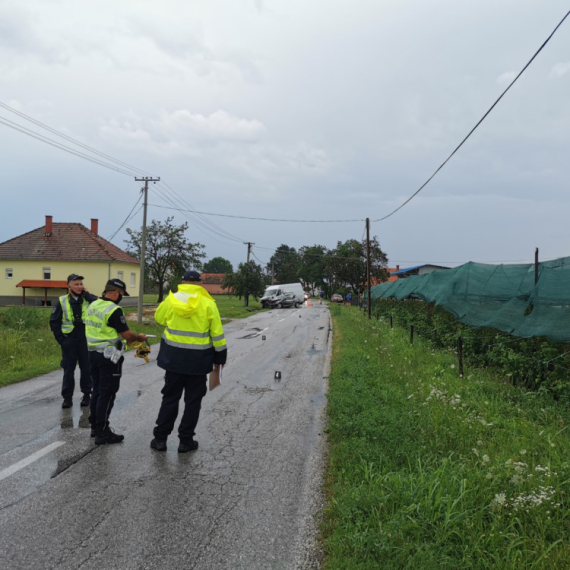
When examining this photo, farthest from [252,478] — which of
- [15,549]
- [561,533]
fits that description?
[561,533]

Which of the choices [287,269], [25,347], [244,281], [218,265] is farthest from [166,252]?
[218,265]

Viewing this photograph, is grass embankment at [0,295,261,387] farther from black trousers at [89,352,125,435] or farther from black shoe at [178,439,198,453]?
black shoe at [178,439,198,453]

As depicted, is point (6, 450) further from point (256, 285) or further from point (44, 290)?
point (256, 285)

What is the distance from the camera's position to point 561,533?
301 centimetres

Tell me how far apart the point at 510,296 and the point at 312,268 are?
328ft

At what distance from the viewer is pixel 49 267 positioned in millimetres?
37625

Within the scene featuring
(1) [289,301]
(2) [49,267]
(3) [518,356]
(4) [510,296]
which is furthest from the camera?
(1) [289,301]

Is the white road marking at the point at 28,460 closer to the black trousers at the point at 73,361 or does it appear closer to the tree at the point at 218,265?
the black trousers at the point at 73,361

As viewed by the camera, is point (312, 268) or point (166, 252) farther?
point (312, 268)

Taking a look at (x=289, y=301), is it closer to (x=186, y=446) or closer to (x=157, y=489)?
(x=186, y=446)

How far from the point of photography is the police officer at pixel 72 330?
6219mm

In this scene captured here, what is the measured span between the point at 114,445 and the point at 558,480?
4.21 metres

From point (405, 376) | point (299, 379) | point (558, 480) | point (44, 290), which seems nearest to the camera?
point (558, 480)

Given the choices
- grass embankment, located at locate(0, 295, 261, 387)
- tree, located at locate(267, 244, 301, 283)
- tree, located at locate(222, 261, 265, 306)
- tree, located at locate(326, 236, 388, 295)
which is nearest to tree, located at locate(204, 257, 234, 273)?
tree, located at locate(267, 244, 301, 283)
